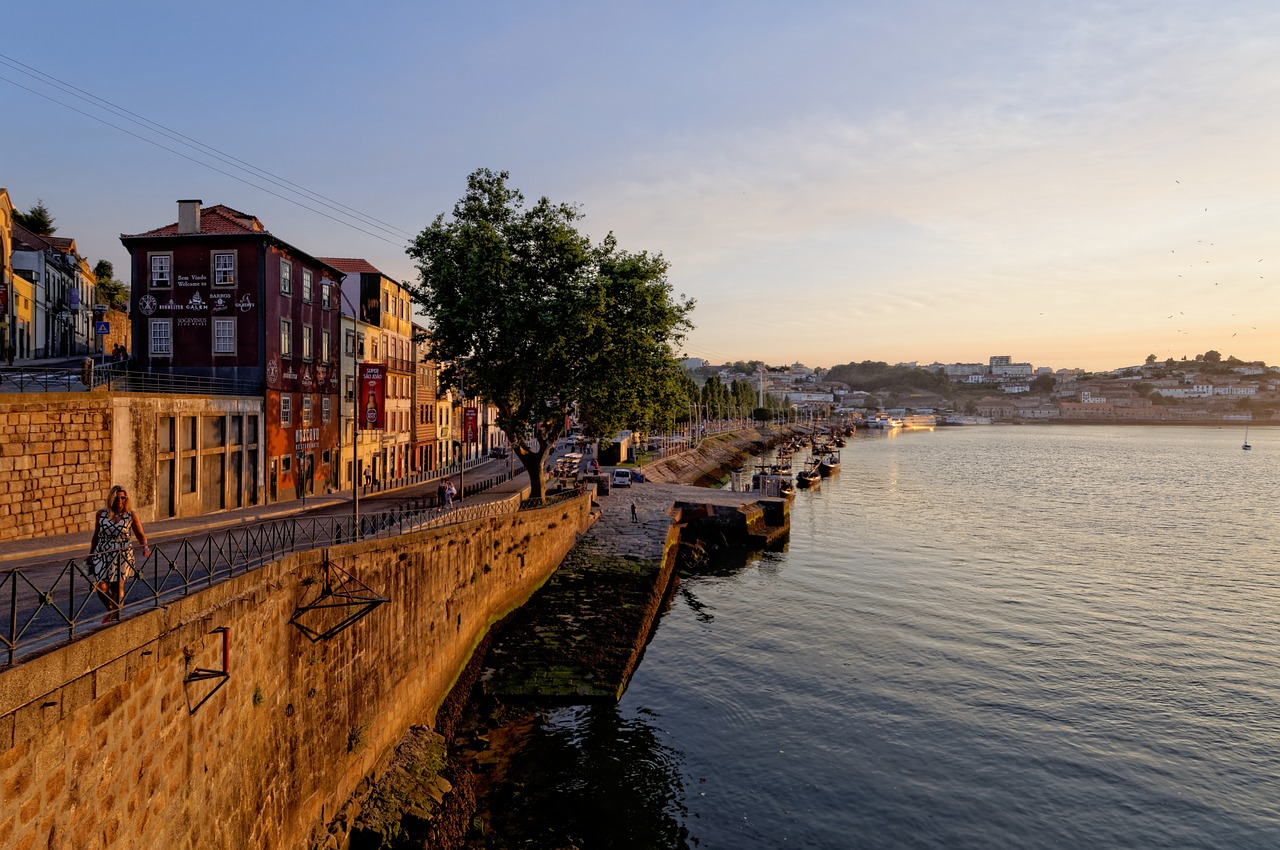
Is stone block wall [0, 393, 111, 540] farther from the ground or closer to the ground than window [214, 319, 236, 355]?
closer to the ground

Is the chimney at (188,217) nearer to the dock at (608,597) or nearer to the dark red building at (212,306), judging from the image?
the dark red building at (212,306)

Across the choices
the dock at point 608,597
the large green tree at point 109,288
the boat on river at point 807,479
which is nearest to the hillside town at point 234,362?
the dock at point 608,597

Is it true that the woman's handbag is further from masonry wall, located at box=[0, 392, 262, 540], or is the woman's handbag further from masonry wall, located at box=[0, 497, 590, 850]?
masonry wall, located at box=[0, 392, 262, 540]

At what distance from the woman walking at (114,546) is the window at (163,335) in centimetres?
3212

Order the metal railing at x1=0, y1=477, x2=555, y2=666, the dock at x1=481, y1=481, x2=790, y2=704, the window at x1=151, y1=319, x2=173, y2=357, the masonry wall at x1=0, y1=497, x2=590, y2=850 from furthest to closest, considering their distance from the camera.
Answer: the window at x1=151, y1=319, x2=173, y2=357 → the dock at x1=481, y1=481, x2=790, y2=704 → the metal railing at x1=0, y1=477, x2=555, y2=666 → the masonry wall at x1=0, y1=497, x2=590, y2=850

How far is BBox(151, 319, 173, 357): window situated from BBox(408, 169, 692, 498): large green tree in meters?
12.9

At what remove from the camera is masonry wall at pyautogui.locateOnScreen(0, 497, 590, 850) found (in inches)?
351

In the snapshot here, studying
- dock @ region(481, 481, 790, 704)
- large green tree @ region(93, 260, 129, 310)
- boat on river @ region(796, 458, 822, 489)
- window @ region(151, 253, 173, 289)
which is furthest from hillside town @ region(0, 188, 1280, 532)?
boat on river @ region(796, 458, 822, 489)

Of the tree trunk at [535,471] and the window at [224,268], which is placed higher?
the window at [224,268]

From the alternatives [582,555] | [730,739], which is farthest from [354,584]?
[582,555]

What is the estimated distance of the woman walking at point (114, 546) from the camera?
40.3ft

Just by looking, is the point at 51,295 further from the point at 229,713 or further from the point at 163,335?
the point at 229,713

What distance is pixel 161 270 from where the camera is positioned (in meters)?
41.0

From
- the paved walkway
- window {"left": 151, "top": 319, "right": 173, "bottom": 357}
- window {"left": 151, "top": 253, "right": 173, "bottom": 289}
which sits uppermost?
window {"left": 151, "top": 253, "right": 173, "bottom": 289}
